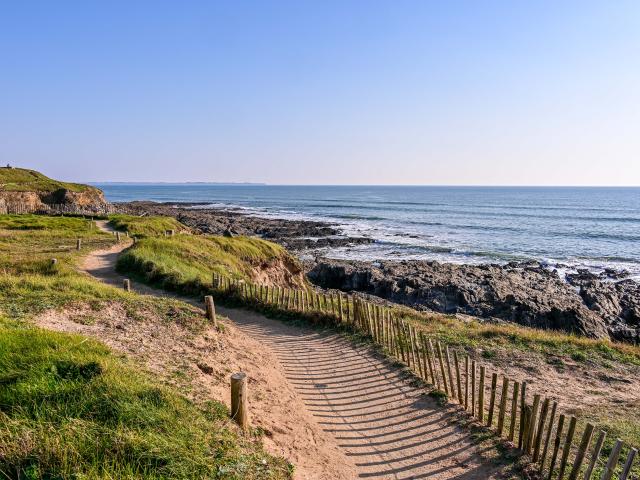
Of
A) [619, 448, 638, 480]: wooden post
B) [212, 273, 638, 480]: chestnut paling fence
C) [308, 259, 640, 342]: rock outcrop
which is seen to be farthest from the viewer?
[308, 259, 640, 342]: rock outcrop

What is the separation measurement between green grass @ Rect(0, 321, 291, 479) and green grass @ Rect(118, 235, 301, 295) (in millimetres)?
12584

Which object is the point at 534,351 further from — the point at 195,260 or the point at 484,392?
the point at 195,260

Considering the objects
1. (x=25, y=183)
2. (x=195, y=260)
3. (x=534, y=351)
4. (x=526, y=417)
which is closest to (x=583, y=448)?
(x=526, y=417)

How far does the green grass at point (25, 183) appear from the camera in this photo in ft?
195

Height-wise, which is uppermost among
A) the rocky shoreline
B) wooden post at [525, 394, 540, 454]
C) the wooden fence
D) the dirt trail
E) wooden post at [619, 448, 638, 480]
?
the wooden fence

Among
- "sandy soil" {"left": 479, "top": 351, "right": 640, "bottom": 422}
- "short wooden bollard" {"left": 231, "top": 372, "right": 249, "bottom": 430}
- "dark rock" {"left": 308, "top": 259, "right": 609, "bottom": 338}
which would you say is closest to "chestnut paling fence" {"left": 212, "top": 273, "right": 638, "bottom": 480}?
"sandy soil" {"left": 479, "top": 351, "right": 640, "bottom": 422}

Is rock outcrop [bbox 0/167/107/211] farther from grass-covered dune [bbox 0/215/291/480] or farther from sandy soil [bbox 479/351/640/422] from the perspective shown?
sandy soil [bbox 479/351/640/422]

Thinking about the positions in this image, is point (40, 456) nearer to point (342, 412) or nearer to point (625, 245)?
point (342, 412)

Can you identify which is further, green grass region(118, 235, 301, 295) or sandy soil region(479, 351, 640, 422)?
green grass region(118, 235, 301, 295)

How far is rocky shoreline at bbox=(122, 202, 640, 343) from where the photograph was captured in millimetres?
25469

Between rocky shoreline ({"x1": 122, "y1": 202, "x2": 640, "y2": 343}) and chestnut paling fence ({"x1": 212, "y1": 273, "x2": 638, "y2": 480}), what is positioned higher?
chestnut paling fence ({"x1": 212, "y1": 273, "x2": 638, "y2": 480})

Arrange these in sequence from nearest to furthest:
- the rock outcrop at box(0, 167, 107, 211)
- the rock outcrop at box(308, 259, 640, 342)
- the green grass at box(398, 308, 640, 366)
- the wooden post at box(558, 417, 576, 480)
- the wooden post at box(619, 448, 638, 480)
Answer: the wooden post at box(619, 448, 638, 480), the wooden post at box(558, 417, 576, 480), the green grass at box(398, 308, 640, 366), the rock outcrop at box(308, 259, 640, 342), the rock outcrop at box(0, 167, 107, 211)

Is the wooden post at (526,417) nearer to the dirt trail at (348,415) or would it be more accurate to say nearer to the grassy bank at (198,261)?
the dirt trail at (348,415)

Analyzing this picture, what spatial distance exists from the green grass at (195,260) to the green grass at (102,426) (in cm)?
1258
